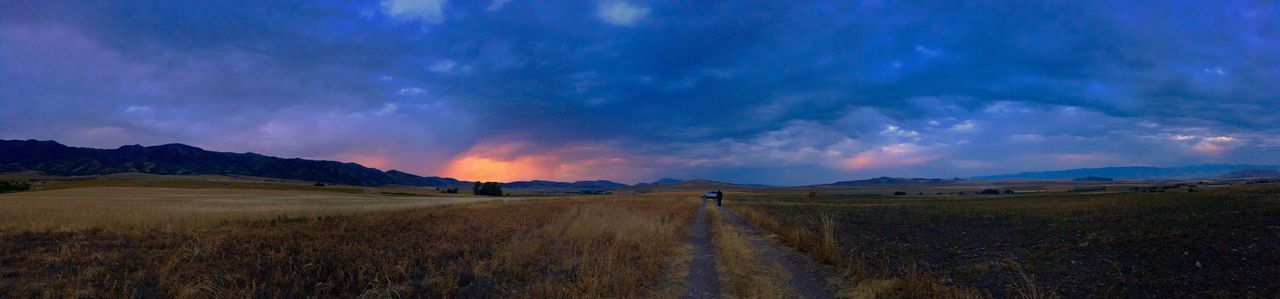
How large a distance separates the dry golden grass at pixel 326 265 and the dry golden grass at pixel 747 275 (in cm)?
137

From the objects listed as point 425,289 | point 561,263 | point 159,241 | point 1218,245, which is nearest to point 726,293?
point 561,263

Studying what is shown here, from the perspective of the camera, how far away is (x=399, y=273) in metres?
10.2

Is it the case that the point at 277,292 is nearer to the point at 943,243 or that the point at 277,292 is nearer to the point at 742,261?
the point at 742,261

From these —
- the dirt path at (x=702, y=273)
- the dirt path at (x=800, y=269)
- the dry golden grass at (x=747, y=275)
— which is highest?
the dry golden grass at (x=747, y=275)

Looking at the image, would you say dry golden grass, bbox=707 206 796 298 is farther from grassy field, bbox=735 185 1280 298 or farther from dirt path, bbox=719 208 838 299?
grassy field, bbox=735 185 1280 298

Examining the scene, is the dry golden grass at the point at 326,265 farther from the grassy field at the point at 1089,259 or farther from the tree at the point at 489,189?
the tree at the point at 489,189

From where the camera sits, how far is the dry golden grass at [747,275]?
9391 millimetres

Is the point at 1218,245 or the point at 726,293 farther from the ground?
the point at 1218,245

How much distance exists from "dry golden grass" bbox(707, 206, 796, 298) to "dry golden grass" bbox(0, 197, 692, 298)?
1367mm

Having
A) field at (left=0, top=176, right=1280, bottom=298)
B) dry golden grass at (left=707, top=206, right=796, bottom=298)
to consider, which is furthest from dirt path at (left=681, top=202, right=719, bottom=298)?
dry golden grass at (left=707, top=206, right=796, bottom=298)

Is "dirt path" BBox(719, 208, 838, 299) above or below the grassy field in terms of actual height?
below

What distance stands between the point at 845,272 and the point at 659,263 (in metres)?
4.33

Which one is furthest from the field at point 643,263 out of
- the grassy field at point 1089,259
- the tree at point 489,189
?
the tree at point 489,189

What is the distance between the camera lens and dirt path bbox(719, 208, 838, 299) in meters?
9.83
